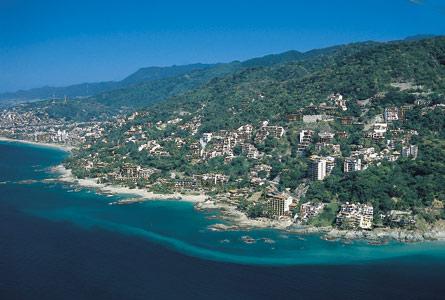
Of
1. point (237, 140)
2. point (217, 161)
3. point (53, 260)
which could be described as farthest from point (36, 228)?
point (237, 140)

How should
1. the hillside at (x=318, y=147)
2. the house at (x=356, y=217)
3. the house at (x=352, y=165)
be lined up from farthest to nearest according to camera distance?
1. the house at (x=352, y=165)
2. the hillside at (x=318, y=147)
3. the house at (x=356, y=217)

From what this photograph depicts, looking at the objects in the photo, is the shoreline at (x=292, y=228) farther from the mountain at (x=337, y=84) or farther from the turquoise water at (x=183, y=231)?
the mountain at (x=337, y=84)

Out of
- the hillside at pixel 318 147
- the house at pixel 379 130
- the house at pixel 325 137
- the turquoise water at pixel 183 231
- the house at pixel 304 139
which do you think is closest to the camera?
the turquoise water at pixel 183 231

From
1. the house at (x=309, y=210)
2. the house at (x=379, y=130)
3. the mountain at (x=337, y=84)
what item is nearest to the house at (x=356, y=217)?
the house at (x=309, y=210)

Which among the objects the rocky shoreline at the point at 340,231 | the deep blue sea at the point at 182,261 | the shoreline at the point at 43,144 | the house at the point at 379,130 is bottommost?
the deep blue sea at the point at 182,261

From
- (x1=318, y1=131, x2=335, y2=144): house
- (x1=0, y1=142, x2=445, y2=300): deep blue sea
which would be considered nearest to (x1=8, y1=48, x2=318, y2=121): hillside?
(x1=318, y1=131, x2=335, y2=144): house

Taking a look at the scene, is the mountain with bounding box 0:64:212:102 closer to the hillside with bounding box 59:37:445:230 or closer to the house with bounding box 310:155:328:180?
the hillside with bounding box 59:37:445:230
